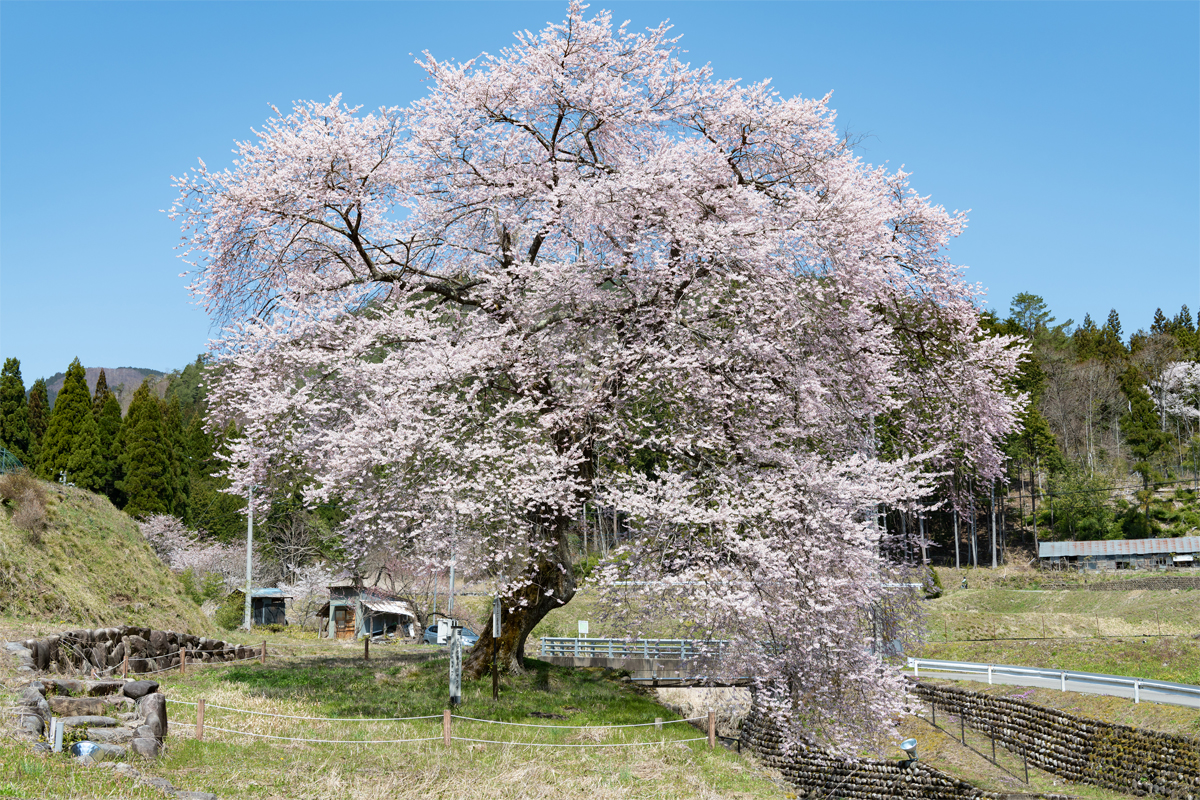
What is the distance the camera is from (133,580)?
22.2m

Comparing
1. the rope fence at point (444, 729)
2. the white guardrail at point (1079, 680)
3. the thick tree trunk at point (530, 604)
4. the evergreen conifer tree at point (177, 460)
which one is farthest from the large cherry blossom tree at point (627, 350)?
the evergreen conifer tree at point (177, 460)

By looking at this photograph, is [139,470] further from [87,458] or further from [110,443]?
[110,443]

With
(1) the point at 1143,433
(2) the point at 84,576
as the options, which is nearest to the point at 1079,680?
(2) the point at 84,576

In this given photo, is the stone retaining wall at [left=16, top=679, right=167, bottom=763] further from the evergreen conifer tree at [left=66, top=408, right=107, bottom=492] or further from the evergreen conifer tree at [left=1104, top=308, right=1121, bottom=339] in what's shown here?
the evergreen conifer tree at [left=1104, top=308, right=1121, bottom=339]

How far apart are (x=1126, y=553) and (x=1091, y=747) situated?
141 ft

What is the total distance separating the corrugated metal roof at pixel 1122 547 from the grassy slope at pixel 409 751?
157 ft

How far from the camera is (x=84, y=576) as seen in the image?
20.6 metres

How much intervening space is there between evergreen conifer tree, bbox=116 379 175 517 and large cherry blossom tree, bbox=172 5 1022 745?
116 feet

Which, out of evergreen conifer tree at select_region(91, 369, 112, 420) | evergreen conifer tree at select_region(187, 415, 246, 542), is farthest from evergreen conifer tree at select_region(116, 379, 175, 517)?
evergreen conifer tree at select_region(91, 369, 112, 420)

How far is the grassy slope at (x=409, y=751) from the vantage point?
9.48 metres

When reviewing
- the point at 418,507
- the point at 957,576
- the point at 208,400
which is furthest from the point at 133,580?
the point at 957,576

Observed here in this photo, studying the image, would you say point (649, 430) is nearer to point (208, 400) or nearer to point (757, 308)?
point (757, 308)

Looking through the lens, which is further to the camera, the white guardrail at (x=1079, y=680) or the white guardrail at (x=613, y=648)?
the white guardrail at (x=613, y=648)

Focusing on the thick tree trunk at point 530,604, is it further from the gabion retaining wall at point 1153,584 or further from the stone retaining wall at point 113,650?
the gabion retaining wall at point 1153,584
